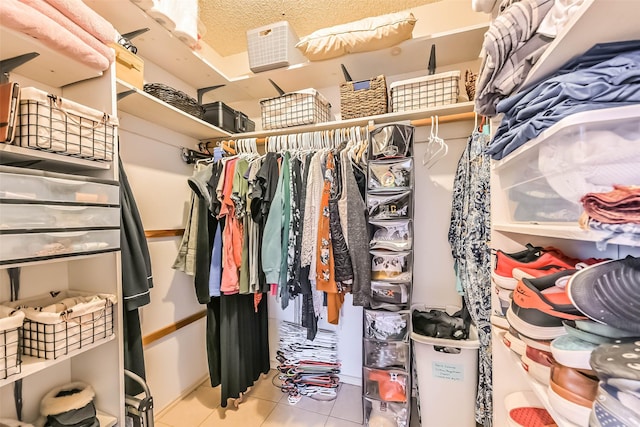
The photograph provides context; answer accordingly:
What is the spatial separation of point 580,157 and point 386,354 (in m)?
1.39

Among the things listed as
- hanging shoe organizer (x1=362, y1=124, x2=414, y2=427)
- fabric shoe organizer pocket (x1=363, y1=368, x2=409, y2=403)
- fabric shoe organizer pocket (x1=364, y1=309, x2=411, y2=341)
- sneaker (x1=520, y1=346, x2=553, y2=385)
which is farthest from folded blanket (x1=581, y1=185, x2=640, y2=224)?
fabric shoe organizer pocket (x1=363, y1=368, x2=409, y2=403)

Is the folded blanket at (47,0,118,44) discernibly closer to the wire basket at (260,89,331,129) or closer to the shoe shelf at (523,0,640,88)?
the wire basket at (260,89,331,129)

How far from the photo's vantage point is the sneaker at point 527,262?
0.71 m

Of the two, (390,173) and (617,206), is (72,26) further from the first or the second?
(617,206)

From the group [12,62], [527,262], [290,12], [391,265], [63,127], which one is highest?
[290,12]

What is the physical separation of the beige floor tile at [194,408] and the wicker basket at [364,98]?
82.4 inches

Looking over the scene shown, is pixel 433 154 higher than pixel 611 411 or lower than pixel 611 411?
higher

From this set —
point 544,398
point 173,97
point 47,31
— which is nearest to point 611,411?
point 544,398

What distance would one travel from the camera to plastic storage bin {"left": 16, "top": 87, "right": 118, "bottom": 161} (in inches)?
35.1

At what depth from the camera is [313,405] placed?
1.82 meters

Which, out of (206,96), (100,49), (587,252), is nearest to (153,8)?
(100,49)

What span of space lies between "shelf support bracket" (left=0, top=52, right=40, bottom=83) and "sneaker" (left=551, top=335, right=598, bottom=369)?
1785 mm

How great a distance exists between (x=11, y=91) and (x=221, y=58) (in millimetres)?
1806

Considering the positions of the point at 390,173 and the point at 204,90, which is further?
the point at 204,90
